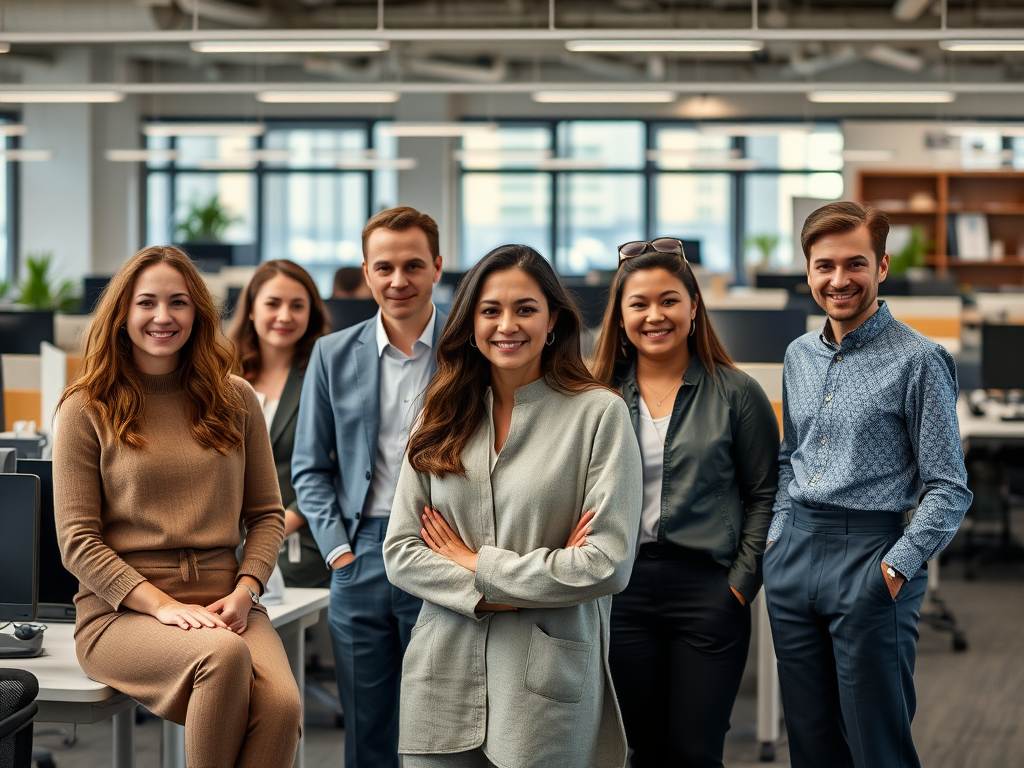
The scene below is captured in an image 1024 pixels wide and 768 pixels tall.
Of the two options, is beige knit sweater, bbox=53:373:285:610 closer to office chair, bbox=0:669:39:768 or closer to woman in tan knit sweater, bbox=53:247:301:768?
woman in tan knit sweater, bbox=53:247:301:768

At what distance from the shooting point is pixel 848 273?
209 centimetres

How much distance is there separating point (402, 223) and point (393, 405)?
1.34 ft

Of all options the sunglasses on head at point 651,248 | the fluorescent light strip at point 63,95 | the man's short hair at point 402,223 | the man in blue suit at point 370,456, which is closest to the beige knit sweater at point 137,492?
the man in blue suit at point 370,456

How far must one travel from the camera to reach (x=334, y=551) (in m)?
2.38

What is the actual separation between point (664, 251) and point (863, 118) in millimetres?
12139

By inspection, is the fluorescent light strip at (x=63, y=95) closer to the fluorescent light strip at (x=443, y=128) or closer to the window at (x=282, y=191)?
the fluorescent light strip at (x=443, y=128)

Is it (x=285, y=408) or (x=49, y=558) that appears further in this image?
(x=285, y=408)

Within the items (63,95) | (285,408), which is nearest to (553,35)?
(285,408)

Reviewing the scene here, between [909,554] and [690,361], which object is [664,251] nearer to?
[690,361]

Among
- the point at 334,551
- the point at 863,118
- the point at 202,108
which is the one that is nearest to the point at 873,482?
the point at 334,551

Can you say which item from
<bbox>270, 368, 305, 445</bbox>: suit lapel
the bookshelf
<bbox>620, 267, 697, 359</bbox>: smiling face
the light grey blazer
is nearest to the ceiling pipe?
<bbox>270, 368, 305, 445</bbox>: suit lapel

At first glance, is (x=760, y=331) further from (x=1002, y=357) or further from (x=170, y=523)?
(x=170, y=523)

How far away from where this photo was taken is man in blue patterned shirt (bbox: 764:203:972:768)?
6.61ft

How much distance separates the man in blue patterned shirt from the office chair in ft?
4.49
